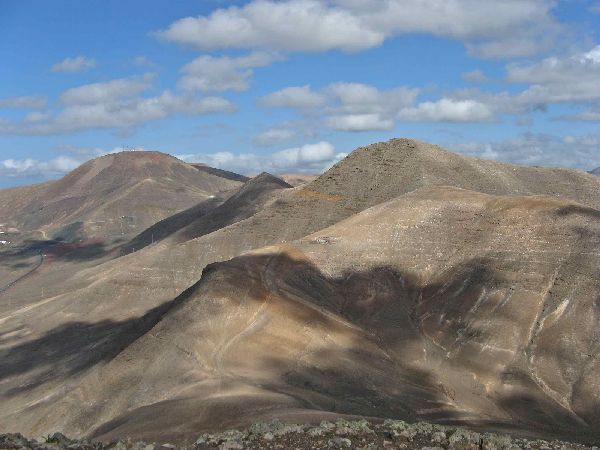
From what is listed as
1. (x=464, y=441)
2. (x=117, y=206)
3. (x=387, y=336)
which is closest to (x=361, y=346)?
(x=387, y=336)

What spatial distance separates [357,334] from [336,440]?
31018 millimetres

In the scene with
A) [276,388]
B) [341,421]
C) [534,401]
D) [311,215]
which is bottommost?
[534,401]

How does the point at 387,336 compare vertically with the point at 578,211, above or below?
below

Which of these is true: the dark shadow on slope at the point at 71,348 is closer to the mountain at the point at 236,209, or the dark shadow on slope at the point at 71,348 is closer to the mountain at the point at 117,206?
the mountain at the point at 236,209

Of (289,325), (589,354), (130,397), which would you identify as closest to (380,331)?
(289,325)

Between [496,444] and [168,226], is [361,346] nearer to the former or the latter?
[496,444]

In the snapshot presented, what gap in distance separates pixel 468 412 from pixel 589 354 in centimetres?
1035

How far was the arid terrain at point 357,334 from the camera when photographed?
38094 mm

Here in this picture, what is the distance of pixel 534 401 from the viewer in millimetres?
41312

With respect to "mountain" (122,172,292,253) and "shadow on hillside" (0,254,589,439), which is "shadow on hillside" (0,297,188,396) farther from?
"mountain" (122,172,292,253)

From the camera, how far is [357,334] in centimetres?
4809

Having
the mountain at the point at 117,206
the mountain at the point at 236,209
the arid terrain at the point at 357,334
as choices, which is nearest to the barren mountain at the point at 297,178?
the mountain at the point at 117,206

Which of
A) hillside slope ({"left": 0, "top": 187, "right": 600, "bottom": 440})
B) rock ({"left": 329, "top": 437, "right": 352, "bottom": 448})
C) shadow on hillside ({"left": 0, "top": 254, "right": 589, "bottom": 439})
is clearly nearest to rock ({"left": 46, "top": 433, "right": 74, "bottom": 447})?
rock ({"left": 329, "top": 437, "right": 352, "bottom": 448})

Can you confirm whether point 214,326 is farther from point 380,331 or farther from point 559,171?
point 559,171
